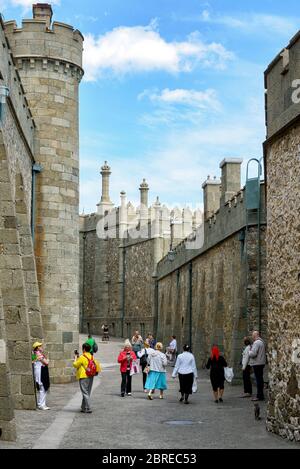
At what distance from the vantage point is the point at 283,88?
10.7m

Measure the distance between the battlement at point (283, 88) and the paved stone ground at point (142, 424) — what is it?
14.8ft

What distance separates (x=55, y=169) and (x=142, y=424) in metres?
10.2

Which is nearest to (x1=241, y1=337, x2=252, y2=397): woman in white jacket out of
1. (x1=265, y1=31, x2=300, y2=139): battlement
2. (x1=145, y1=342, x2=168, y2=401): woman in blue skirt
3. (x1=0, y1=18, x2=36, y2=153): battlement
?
(x1=145, y1=342, x2=168, y2=401): woman in blue skirt

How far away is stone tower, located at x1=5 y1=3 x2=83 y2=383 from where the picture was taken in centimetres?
1984

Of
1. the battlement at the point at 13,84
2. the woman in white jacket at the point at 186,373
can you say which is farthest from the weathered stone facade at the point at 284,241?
the battlement at the point at 13,84

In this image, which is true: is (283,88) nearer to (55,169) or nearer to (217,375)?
(217,375)

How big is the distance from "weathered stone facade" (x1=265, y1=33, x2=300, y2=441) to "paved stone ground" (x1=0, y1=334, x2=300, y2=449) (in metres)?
0.60

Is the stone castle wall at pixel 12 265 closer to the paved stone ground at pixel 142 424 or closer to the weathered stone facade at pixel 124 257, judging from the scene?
the paved stone ground at pixel 142 424

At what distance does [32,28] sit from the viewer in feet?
67.3

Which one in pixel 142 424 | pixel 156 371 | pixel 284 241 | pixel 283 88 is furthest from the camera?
pixel 156 371

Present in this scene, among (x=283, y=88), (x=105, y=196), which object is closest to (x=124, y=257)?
(x=105, y=196)

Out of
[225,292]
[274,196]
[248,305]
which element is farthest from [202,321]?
[274,196]

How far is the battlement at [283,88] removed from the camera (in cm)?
1006

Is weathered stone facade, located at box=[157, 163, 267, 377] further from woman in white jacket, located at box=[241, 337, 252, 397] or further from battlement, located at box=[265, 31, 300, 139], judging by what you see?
battlement, located at box=[265, 31, 300, 139]
